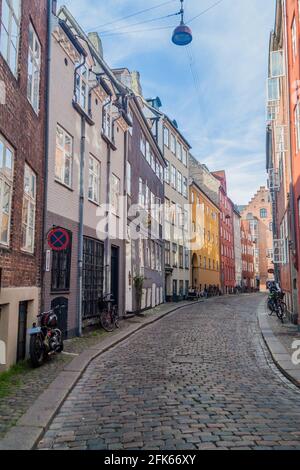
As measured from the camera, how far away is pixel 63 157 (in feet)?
40.2

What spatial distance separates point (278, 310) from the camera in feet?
61.1

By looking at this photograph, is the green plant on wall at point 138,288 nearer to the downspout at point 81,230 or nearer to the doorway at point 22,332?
the downspout at point 81,230

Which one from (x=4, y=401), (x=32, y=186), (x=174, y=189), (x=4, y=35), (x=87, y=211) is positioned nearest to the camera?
(x=4, y=401)

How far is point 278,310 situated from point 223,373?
1117 centimetres

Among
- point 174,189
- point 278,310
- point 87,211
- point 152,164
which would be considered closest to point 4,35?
point 87,211

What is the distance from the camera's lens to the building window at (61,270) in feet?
37.7

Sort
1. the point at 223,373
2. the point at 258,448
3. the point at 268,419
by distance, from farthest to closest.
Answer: the point at 223,373
the point at 268,419
the point at 258,448

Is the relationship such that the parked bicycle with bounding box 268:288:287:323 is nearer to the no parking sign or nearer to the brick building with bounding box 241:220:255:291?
the no parking sign

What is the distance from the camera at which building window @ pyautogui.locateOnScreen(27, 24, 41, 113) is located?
9625 millimetres

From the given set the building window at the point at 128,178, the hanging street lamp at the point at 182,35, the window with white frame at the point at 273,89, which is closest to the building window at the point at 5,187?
the hanging street lamp at the point at 182,35

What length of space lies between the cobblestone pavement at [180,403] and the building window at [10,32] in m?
6.10

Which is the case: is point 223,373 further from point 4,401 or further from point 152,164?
point 152,164

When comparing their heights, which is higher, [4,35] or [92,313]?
[4,35]
